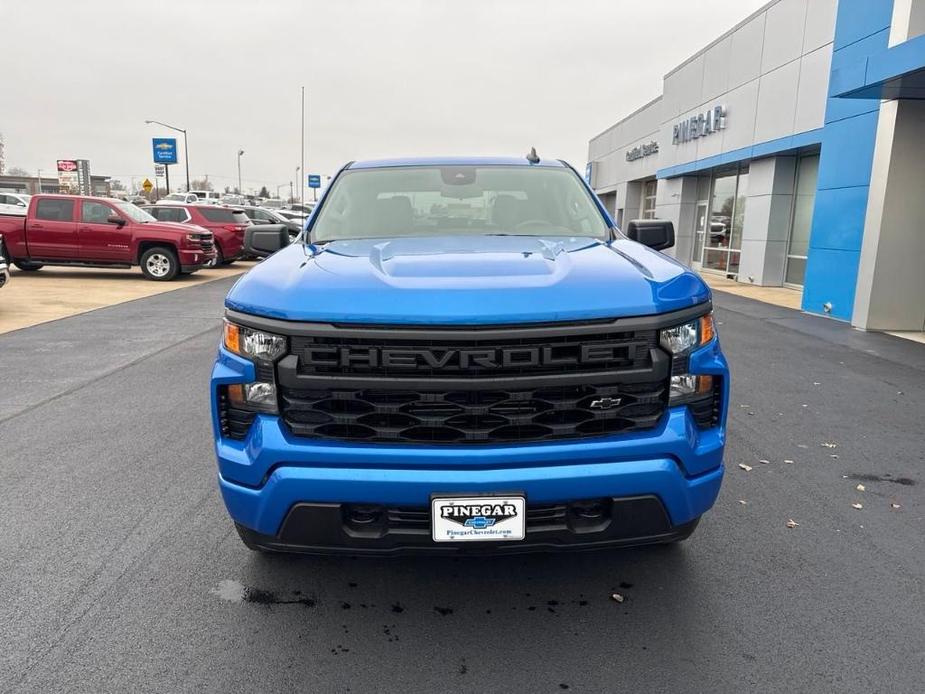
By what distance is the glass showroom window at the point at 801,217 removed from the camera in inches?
655

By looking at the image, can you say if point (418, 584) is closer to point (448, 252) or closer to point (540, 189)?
point (448, 252)

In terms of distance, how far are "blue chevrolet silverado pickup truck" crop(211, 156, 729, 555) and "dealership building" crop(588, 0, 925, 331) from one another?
812 cm

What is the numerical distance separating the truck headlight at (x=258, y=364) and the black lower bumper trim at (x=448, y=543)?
40 cm

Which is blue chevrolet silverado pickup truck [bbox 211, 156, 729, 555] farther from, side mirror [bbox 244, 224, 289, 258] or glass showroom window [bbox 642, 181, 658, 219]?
glass showroom window [bbox 642, 181, 658, 219]

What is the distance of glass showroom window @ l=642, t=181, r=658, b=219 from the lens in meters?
32.4

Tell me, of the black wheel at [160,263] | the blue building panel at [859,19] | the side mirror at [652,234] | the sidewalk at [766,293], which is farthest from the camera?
the black wheel at [160,263]

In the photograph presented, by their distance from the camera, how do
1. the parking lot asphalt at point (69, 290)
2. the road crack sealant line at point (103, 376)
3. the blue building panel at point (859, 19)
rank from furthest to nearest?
the parking lot asphalt at point (69, 290) < the blue building panel at point (859, 19) < the road crack sealant line at point (103, 376)

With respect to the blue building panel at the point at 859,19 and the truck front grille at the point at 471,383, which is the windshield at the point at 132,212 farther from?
the truck front grille at the point at 471,383

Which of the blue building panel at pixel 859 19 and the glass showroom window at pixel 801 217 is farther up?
the blue building panel at pixel 859 19

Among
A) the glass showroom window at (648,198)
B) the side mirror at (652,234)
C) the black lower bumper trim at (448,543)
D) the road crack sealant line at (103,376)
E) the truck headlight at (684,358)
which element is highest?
the glass showroom window at (648,198)

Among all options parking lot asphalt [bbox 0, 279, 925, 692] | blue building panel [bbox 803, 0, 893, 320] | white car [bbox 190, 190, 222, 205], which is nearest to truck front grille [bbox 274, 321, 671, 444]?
parking lot asphalt [bbox 0, 279, 925, 692]

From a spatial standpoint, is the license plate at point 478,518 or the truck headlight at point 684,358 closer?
the license plate at point 478,518

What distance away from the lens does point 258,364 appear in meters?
2.46

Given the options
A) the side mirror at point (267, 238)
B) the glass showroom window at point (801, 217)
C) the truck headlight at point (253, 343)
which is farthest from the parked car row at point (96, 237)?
the truck headlight at point (253, 343)
